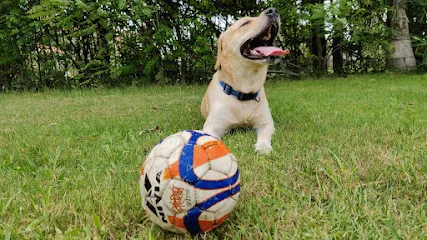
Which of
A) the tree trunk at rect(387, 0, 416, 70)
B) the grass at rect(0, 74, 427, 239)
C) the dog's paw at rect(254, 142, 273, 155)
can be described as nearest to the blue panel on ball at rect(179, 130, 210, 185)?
the grass at rect(0, 74, 427, 239)

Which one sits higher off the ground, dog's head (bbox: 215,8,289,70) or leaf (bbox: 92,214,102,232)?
dog's head (bbox: 215,8,289,70)

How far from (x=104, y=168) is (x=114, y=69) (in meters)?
6.49

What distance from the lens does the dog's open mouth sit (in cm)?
298

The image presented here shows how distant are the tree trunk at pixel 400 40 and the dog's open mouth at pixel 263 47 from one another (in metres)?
6.77

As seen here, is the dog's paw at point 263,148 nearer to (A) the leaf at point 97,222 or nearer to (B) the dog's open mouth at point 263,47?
(B) the dog's open mouth at point 263,47

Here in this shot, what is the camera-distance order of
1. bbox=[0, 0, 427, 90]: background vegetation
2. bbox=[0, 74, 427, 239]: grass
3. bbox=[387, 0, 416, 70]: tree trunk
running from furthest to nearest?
1. bbox=[387, 0, 416, 70]: tree trunk
2. bbox=[0, 0, 427, 90]: background vegetation
3. bbox=[0, 74, 427, 239]: grass

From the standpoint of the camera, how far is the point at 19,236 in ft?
4.39

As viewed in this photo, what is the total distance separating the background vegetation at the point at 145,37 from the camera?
25.8 feet

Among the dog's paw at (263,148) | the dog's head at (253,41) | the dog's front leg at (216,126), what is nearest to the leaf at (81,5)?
the dog's head at (253,41)

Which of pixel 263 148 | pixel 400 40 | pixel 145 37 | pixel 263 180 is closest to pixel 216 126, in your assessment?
pixel 263 148

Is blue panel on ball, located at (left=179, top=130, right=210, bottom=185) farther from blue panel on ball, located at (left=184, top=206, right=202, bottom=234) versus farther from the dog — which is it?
the dog

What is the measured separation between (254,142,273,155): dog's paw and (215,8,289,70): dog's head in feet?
2.70

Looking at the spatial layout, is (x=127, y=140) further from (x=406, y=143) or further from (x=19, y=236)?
(x=406, y=143)

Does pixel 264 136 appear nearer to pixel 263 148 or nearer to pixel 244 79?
pixel 263 148
